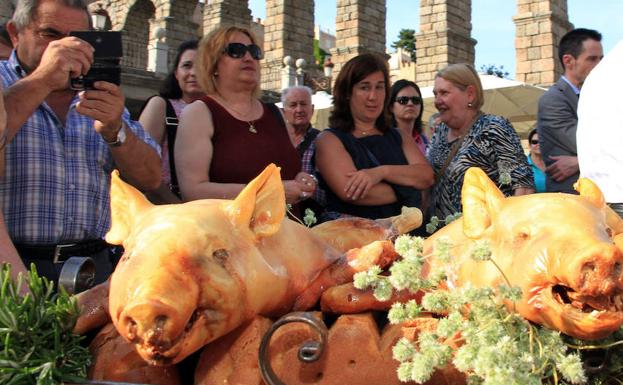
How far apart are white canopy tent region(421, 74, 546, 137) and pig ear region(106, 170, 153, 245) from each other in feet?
31.4

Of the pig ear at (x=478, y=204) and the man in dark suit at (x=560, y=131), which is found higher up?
the man in dark suit at (x=560, y=131)

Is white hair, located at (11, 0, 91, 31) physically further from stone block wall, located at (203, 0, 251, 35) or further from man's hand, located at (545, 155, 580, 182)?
stone block wall, located at (203, 0, 251, 35)

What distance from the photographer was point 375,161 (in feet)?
11.4

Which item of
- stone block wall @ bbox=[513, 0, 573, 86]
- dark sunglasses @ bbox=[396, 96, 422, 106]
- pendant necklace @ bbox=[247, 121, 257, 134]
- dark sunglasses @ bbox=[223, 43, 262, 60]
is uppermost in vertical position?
stone block wall @ bbox=[513, 0, 573, 86]

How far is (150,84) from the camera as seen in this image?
51.9 feet

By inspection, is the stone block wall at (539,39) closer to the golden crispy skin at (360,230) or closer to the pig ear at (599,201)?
the golden crispy skin at (360,230)

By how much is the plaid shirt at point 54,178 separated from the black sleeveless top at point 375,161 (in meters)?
1.03

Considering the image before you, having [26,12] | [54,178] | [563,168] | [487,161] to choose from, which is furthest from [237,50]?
[563,168]

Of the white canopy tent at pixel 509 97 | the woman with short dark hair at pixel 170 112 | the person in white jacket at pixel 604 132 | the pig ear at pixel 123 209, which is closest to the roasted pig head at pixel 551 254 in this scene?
the pig ear at pixel 123 209

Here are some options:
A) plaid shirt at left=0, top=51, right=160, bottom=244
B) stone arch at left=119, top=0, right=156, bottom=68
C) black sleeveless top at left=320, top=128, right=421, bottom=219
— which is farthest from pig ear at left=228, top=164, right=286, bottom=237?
stone arch at left=119, top=0, right=156, bottom=68

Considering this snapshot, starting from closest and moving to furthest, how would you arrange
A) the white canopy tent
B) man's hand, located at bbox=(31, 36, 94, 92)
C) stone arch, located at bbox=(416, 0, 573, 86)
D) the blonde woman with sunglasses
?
man's hand, located at bbox=(31, 36, 94, 92) < the blonde woman with sunglasses < the white canopy tent < stone arch, located at bbox=(416, 0, 573, 86)

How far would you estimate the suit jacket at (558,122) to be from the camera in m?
4.41

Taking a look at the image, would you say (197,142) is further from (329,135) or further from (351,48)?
(351,48)

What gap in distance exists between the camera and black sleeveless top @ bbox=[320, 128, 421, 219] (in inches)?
133
